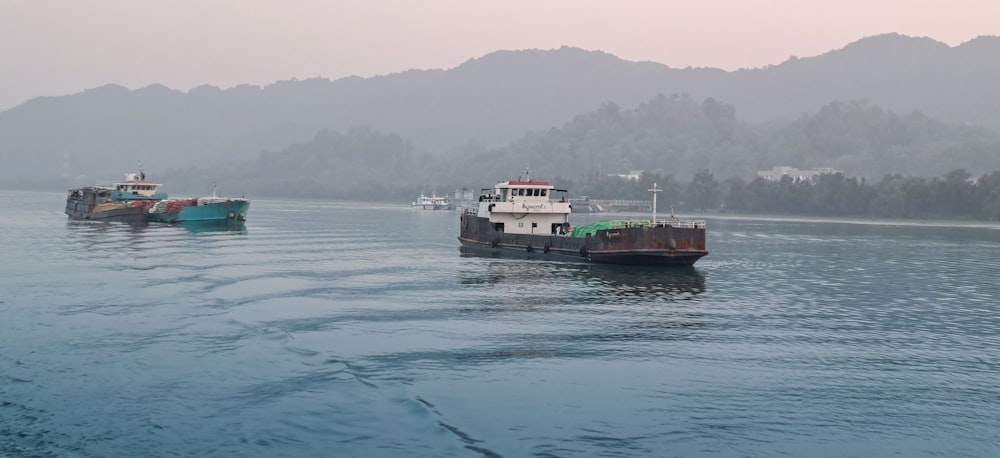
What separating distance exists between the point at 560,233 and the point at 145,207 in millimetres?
71829

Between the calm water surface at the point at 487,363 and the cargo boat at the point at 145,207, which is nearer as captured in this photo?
the calm water surface at the point at 487,363

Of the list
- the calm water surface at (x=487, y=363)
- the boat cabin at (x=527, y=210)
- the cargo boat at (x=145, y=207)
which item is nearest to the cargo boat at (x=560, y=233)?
the boat cabin at (x=527, y=210)

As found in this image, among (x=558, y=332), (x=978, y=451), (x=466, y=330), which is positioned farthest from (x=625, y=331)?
(x=978, y=451)

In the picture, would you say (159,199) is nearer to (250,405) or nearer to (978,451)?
(250,405)

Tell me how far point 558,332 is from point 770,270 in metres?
40.1

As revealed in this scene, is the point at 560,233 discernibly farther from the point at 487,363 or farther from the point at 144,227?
the point at 144,227

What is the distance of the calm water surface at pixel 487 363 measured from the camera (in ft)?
79.2

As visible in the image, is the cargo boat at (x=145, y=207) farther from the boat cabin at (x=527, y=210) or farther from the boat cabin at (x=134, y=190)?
the boat cabin at (x=527, y=210)

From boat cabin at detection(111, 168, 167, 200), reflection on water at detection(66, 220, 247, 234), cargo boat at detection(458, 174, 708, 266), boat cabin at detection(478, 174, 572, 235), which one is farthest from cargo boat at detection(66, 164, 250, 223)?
boat cabin at detection(478, 174, 572, 235)

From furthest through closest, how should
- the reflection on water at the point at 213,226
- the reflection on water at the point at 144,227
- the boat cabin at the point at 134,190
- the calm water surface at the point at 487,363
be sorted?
the boat cabin at the point at 134,190 → the reflection on water at the point at 213,226 → the reflection on water at the point at 144,227 → the calm water surface at the point at 487,363

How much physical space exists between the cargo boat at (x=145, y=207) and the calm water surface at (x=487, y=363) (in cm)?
5827

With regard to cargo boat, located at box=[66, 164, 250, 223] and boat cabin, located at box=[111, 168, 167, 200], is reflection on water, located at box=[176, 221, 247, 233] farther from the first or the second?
boat cabin, located at box=[111, 168, 167, 200]

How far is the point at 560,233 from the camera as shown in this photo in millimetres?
81250

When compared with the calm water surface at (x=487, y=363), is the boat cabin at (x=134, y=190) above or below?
above
